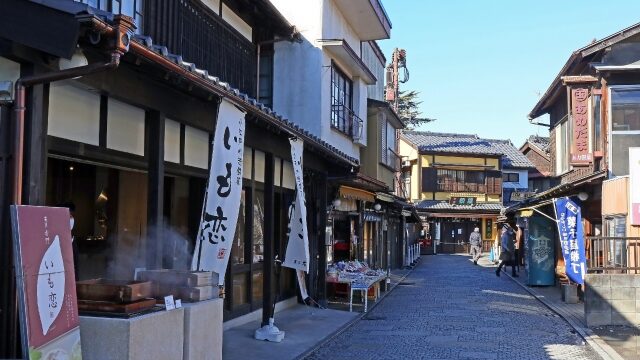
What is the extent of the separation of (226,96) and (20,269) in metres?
3.77

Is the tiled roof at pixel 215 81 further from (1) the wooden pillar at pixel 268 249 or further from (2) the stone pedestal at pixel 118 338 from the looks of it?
(2) the stone pedestal at pixel 118 338

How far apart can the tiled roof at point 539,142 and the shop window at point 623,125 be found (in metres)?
39.6

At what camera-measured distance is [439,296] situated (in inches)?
780

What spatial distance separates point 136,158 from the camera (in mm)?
8078

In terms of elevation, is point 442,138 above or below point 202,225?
above

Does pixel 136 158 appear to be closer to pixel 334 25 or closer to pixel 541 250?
pixel 334 25

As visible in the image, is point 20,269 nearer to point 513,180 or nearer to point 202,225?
point 202,225

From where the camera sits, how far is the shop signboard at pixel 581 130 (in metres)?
18.1

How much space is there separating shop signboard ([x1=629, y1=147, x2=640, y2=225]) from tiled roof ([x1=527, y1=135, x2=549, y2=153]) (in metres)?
42.6

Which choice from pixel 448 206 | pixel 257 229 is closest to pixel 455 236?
pixel 448 206

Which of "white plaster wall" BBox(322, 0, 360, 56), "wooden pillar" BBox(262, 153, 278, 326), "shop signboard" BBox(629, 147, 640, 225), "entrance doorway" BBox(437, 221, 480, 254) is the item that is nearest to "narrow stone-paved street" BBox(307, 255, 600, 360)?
"wooden pillar" BBox(262, 153, 278, 326)

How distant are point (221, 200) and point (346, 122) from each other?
1331 cm

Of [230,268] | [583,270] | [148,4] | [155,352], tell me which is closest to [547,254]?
[583,270]

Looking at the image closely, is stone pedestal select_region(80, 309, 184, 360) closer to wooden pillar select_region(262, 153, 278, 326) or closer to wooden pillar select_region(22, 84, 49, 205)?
wooden pillar select_region(22, 84, 49, 205)
